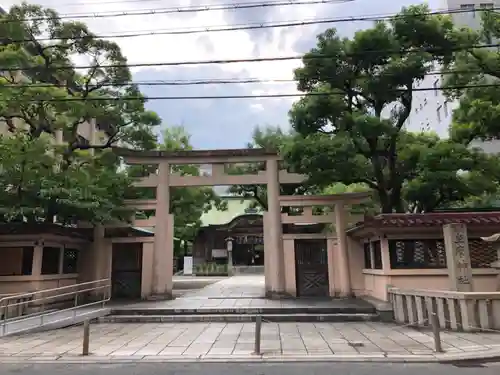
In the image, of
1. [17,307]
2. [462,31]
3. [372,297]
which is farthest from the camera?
[372,297]

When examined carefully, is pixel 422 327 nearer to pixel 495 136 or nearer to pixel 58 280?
pixel 495 136

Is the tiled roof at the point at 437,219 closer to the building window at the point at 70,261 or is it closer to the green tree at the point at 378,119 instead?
the green tree at the point at 378,119

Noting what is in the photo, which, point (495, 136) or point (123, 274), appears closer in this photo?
point (495, 136)

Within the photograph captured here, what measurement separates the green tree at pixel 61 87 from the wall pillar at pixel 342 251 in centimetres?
859

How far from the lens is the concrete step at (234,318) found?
12.5 m

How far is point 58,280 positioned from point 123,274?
2.66m

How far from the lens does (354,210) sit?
17578 mm

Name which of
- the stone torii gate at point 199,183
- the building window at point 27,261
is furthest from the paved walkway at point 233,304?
the building window at point 27,261

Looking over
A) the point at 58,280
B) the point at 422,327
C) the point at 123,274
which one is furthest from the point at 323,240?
the point at 58,280

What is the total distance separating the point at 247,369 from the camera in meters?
7.13

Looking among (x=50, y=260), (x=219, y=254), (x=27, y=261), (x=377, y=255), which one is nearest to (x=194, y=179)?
(x=50, y=260)

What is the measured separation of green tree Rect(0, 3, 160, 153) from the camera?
1357 centimetres

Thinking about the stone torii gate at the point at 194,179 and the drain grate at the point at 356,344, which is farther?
the stone torii gate at the point at 194,179

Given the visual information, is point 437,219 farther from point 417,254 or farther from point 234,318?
point 234,318
